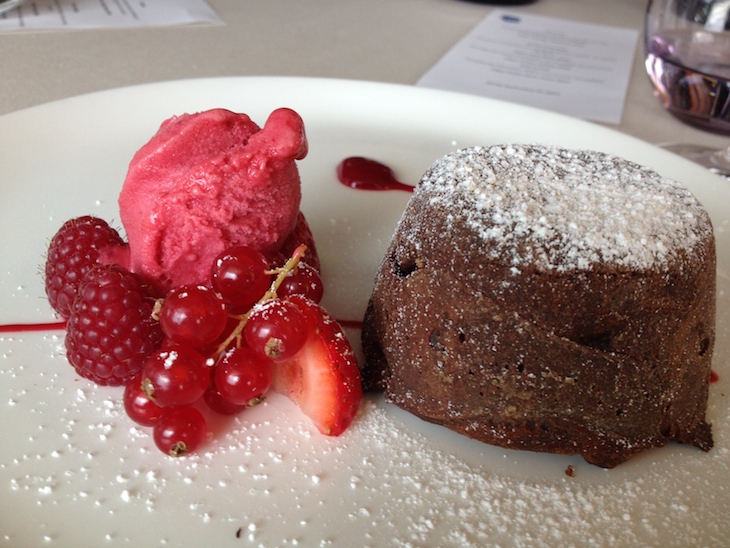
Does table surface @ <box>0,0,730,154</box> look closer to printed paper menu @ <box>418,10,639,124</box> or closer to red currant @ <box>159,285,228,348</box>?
printed paper menu @ <box>418,10,639,124</box>

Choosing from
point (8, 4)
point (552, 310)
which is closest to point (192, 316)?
point (552, 310)

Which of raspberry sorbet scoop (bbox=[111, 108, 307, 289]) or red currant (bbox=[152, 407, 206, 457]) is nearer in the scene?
red currant (bbox=[152, 407, 206, 457])

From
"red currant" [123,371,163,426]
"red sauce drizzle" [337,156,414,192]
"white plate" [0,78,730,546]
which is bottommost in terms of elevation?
"white plate" [0,78,730,546]

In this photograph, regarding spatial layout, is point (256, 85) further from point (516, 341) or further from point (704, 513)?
point (704, 513)

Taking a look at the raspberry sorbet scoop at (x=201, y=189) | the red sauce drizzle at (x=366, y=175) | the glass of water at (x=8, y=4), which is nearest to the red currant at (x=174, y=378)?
the raspberry sorbet scoop at (x=201, y=189)

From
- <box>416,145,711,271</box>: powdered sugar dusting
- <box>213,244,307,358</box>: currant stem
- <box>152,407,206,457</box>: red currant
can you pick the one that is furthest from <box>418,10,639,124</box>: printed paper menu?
<box>152,407,206,457</box>: red currant

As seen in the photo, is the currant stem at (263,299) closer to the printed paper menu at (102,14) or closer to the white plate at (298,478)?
the white plate at (298,478)

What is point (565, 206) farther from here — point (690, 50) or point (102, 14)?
point (102, 14)
